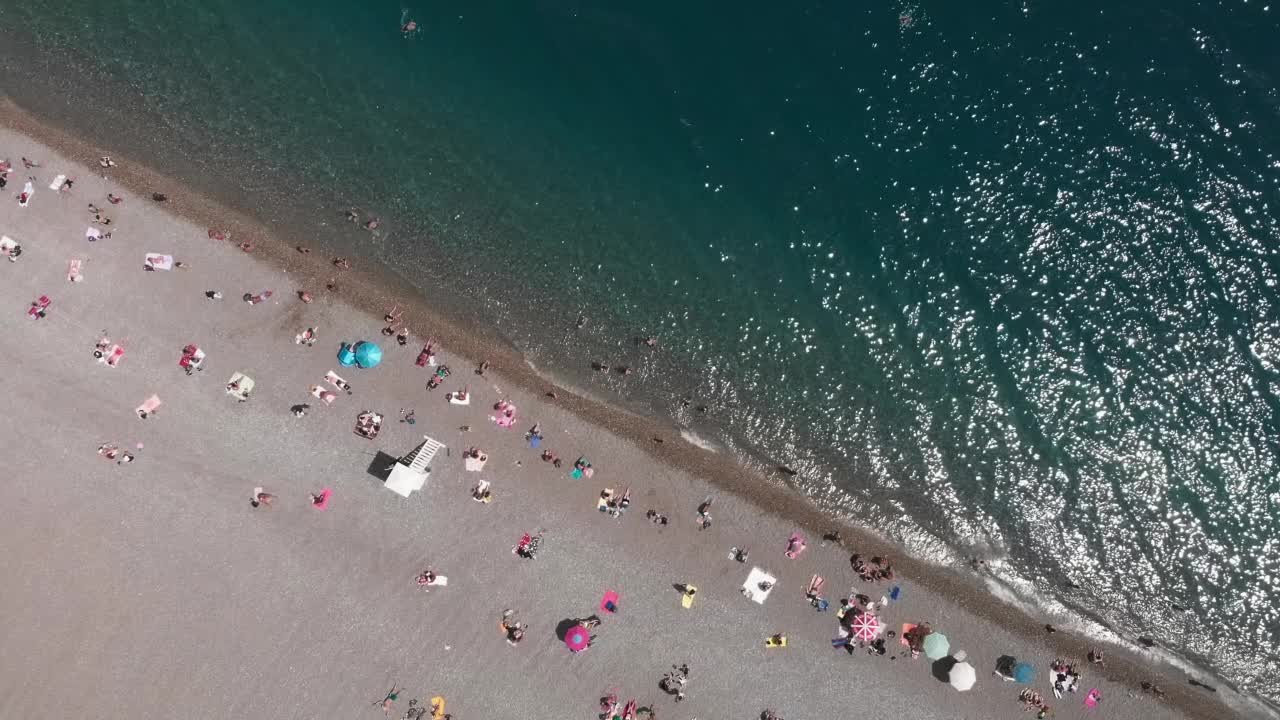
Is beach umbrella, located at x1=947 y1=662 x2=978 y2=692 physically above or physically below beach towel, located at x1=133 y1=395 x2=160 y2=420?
above

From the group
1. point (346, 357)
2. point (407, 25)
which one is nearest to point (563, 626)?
point (346, 357)

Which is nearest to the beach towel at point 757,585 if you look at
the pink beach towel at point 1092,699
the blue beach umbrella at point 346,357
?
the pink beach towel at point 1092,699

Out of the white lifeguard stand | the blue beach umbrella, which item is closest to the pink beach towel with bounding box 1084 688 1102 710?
the white lifeguard stand

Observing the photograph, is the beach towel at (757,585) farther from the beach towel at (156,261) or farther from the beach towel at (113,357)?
the beach towel at (156,261)

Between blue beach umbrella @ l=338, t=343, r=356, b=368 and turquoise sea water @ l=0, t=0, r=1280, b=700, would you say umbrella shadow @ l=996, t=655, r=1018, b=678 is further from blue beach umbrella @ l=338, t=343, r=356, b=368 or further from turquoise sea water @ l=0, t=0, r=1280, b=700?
blue beach umbrella @ l=338, t=343, r=356, b=368

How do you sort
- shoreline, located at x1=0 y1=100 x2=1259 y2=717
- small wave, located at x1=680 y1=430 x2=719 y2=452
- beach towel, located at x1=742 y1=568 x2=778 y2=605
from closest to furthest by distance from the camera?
1. beach towel, located at x1=742 y1=568 x2=778 y2=605
2. shoreline, located at x1=0 y1=100 x2=1259 y2=717
3. small wave, located at x1=680 y1=430 x2=719 y2=452

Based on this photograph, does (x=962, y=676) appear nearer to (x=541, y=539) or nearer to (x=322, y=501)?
(x=541, y=539)
